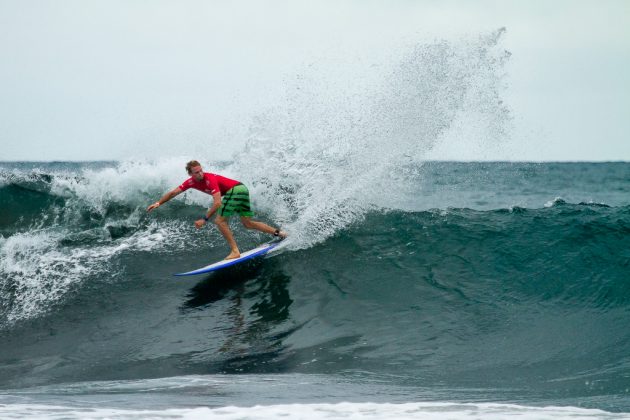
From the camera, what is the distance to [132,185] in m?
13.2

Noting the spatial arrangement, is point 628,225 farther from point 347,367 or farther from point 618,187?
point 618,187

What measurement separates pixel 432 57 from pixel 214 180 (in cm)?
501

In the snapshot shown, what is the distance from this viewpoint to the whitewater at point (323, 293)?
5763 mm

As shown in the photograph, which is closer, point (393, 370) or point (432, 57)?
point (393, 370)

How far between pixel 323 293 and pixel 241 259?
4.52ft

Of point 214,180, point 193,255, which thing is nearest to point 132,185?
point 193,255

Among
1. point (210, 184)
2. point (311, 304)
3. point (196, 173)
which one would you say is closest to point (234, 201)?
point (210, 184)

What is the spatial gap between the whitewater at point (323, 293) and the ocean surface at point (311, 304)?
33 millimetres

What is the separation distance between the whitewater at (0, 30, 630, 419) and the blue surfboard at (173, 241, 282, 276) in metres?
0.22

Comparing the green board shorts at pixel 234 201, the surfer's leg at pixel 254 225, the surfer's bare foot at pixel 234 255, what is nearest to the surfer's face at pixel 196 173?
the green board shorts at pixel 234 201

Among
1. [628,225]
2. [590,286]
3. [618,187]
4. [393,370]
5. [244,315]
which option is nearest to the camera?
[393,370]

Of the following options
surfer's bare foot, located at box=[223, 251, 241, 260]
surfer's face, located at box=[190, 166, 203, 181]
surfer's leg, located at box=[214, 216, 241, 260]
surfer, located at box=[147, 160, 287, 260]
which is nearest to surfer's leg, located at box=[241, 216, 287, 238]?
surfer, located at box=[147, 160, 287, 260]

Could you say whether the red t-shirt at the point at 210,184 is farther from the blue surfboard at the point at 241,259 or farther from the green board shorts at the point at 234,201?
the blue surfboard at the point at 241,259

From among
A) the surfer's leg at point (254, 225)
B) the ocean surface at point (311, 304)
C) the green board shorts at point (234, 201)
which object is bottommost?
the ocean surface at point (311, 304)
